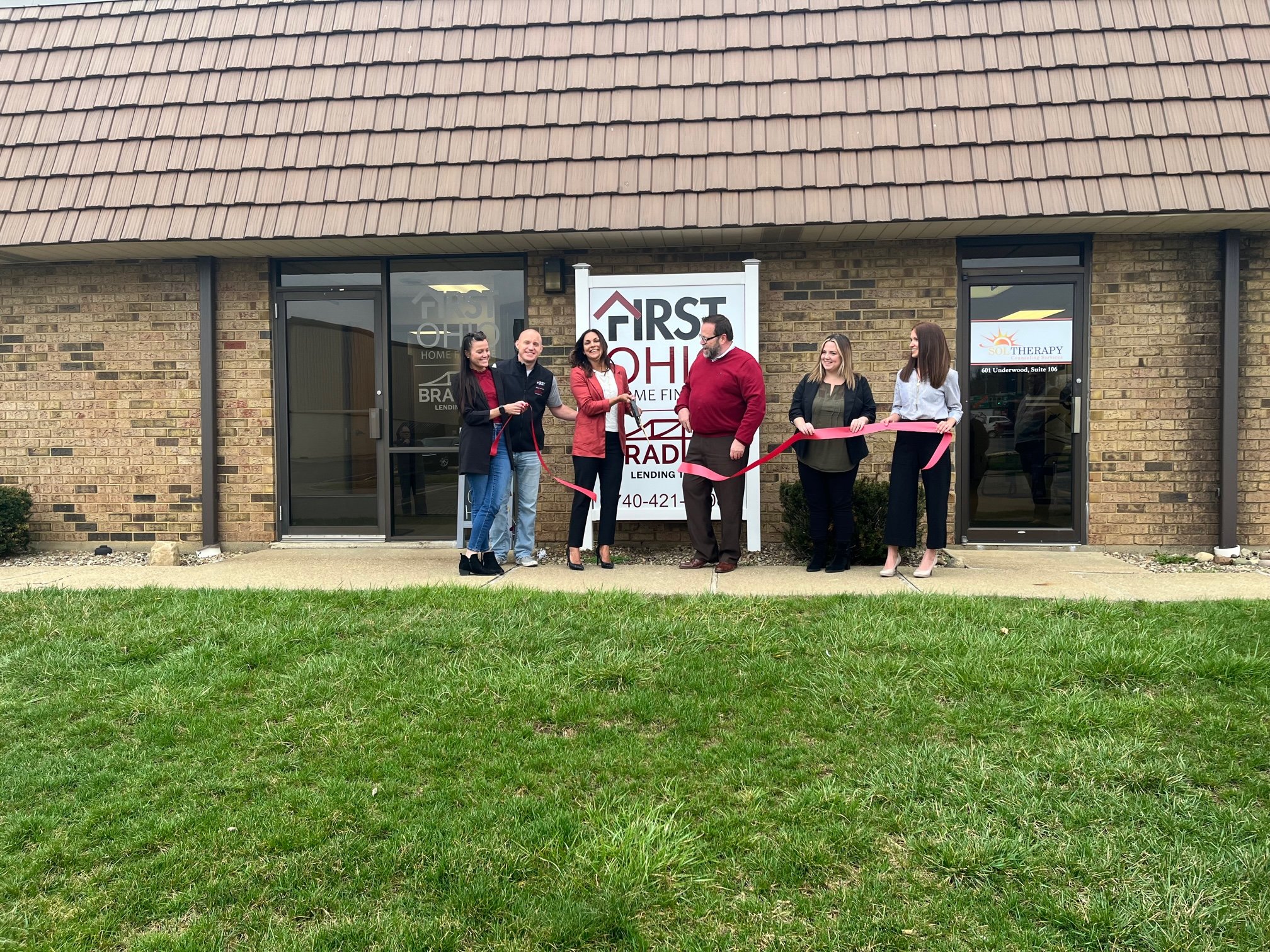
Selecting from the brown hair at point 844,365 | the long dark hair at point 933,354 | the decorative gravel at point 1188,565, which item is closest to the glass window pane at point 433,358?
the brown hair at point 844,365

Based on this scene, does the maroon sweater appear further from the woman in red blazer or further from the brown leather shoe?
the brown leather shoe

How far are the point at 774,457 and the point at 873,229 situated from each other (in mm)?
1948

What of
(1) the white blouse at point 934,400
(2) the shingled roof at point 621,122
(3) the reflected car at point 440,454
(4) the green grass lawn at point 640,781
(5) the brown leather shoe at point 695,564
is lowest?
(4) the green grass lawn at point 640,781

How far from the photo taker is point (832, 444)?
619cm

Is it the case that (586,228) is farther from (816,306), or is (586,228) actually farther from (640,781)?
(640,781)

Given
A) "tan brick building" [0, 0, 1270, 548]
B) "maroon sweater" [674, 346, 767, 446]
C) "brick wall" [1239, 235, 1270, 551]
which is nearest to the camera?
"maroon sweater" [674, 346, 767, 446]

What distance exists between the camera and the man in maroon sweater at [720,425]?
20.8 feet

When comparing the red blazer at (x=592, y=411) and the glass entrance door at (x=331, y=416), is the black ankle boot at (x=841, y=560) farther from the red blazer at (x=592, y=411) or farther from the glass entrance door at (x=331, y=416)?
the glass entrance door at (x=331, y=416)

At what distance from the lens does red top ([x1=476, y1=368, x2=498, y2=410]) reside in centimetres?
644

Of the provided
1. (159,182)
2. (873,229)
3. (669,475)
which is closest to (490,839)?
(669,475)

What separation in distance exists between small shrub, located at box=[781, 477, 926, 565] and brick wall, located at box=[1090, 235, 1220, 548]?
1.78m

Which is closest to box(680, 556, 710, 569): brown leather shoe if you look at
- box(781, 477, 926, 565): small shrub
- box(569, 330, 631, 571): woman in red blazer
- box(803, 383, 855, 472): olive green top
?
box(569, 330, 631, 571): woman in red blazer

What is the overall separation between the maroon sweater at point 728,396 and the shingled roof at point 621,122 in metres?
1.10

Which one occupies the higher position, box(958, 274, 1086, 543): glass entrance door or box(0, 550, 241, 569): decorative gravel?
box(958, 274, 1086, 543): glass entrance door
